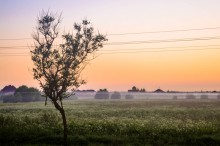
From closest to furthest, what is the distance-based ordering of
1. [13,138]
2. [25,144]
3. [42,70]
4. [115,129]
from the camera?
[42,70] < [25,144] < [13,138] < [115,129]

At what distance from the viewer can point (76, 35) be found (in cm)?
2692

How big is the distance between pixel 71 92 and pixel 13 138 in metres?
8.20

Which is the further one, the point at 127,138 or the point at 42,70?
the point at 127,138

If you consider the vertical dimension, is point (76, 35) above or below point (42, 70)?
above

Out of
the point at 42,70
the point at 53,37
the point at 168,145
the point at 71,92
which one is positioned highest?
the point at 53,37

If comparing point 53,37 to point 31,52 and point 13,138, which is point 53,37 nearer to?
point 31,52

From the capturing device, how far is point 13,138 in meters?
31.3

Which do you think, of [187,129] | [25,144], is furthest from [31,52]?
[187,129]

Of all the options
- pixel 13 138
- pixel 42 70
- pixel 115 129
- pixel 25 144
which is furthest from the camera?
pixel 115 129

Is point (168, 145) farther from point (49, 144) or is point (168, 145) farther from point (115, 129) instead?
point (49, 144)

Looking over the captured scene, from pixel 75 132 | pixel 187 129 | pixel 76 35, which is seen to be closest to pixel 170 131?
pixel 187 129

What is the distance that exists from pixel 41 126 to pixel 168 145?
13312 millimetres

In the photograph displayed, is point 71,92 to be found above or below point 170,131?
above

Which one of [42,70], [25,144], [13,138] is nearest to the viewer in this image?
[42,70]
